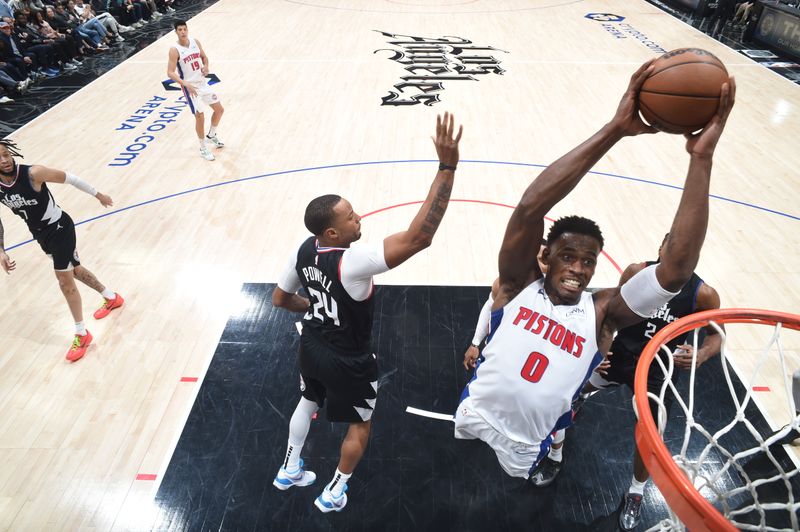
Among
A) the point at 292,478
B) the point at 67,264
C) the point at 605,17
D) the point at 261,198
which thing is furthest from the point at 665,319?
the point at 605,17

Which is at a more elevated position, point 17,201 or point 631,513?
point 17,201

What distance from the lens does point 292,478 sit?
10.7ft

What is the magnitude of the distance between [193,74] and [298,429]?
218 inches

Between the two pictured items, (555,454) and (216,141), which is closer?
(555,454)

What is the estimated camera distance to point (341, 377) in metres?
2.85

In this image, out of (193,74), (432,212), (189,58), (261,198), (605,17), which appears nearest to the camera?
(432,212)

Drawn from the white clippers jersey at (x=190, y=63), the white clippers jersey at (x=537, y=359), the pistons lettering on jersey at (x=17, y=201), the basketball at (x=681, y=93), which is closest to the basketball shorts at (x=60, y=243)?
the pistons lettering on jersey at (x=17, y=201)

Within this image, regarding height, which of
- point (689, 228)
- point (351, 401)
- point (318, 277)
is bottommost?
point (351, 401)

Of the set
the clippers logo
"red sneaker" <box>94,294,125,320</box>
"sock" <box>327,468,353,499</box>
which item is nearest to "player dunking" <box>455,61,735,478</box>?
"sock" <box>327,468,353,499</box>

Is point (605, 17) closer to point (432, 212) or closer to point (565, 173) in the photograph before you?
point (432, 212)

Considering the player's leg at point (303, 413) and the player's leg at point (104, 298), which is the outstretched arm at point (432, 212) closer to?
the player's leg at point (303, 413)

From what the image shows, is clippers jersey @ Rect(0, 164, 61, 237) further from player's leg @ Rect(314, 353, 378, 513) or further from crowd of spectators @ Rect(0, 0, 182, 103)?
crowd of spectators @ Rect(0, 0, 182, 103)

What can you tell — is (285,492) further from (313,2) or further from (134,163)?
(313,2)

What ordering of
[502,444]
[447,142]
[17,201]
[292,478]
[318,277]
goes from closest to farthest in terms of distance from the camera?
1. [447,142]
2. [502,444]
3. [318,277]
4. [292,478]
5. [17,201]
